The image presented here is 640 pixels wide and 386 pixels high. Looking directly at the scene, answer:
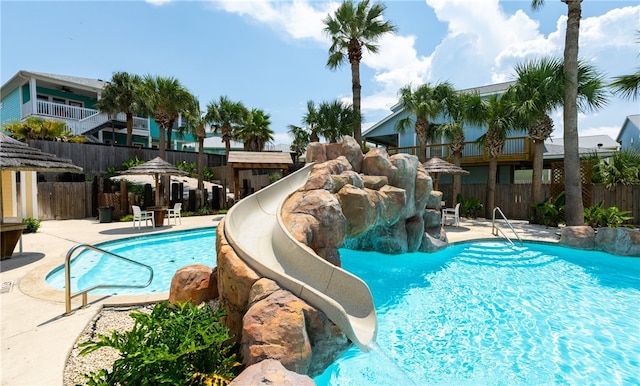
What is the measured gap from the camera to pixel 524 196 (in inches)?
629

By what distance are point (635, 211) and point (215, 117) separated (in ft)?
82.7

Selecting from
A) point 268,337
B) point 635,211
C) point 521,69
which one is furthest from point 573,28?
point 268,337

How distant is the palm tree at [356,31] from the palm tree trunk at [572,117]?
8958 mm

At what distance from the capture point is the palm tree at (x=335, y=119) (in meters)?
18.5

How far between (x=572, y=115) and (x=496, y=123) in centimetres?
302

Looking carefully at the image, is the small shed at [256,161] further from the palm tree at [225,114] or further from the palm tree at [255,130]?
the palm tree at [255,130]

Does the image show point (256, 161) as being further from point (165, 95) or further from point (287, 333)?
point (287, 333)

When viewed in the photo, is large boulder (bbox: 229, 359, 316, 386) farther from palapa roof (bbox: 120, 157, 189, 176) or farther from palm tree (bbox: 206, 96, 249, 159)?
palm tree (bbox: 206, 96, 249, 159)

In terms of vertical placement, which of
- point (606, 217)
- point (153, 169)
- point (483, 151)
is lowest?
point (606, 217)

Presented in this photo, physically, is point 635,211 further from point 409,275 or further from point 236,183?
point 236,183

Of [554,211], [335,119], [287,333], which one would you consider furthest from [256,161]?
[554,211]

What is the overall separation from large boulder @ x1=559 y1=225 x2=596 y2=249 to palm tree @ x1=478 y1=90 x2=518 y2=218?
555cm

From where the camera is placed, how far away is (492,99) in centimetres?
1524

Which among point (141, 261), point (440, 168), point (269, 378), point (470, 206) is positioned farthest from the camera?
point (470, 206)
